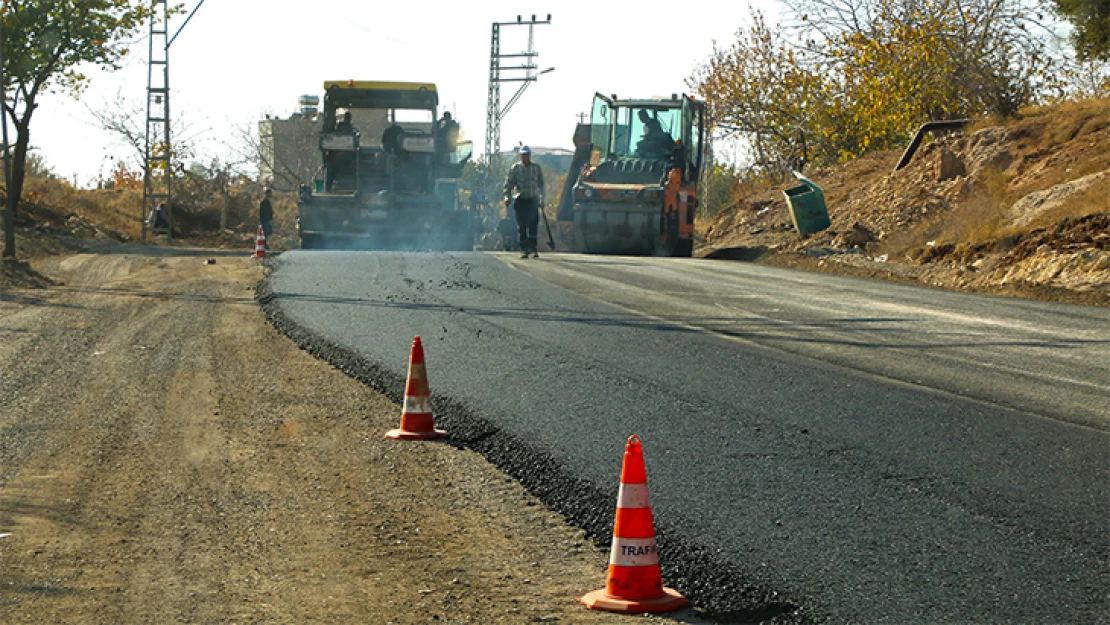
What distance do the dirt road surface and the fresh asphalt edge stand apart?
0.40 feet

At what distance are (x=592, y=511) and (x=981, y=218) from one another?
17.2 metres

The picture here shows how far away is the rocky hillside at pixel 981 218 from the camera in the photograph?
17.5 m

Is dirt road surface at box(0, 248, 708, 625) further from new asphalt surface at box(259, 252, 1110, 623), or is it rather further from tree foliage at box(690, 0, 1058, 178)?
tree foliage at box(690, 0, 1058, 178)

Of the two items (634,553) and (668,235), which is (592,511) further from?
(668,235)

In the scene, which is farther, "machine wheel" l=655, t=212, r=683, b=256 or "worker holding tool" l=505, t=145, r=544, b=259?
"machine wheel" l=655, t=212, r=683, b=256

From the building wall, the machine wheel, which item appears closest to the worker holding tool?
the machine wheel

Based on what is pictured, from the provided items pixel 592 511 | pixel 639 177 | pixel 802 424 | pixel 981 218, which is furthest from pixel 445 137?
pixel 592 511

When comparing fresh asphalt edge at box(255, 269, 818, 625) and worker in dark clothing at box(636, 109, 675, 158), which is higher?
worker in dark clothing at box(636, 109, 675, 158)

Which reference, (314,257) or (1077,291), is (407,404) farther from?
(314,257)

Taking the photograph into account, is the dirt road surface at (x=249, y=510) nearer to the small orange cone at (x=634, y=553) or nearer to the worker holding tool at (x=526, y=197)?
the small orange cone at (x=634, y=553)

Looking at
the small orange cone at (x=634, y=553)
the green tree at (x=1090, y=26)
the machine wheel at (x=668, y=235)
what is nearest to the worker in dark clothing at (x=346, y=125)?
the machine wheel at (x=668, y=235)

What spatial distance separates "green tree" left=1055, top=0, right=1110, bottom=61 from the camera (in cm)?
2681

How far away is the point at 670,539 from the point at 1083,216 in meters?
14.8

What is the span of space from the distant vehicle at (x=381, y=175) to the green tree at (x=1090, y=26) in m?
13.5
